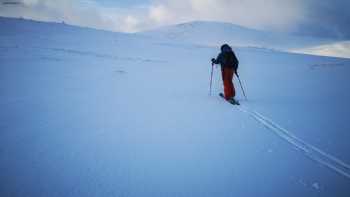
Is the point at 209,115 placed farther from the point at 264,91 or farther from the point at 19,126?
the point at 264,91

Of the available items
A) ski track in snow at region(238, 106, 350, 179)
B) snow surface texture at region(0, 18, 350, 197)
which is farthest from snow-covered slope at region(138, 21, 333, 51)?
ski track in snow at region(238, 106, 350, 179)

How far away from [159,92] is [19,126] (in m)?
4.82

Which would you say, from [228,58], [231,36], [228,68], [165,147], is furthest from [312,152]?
[231,36]

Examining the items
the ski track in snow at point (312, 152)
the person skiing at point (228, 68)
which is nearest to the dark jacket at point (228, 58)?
the person skiing at point (228, 68)

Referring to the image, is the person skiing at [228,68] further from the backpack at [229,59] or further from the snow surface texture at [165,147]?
the snow surface texture at [165,147]

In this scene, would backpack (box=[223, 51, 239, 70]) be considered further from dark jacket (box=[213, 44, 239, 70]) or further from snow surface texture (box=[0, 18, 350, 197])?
snow surface texture (box=[0, 18, 350, 197])

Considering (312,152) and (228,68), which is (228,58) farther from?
(312,152)

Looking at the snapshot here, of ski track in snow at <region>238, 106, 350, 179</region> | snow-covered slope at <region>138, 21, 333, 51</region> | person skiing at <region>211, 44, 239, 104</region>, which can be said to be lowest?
ski track in snow at <region>238, 106, 350, 179</region>

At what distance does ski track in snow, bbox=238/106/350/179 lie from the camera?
3329 millimetres

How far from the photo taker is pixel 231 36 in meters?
147

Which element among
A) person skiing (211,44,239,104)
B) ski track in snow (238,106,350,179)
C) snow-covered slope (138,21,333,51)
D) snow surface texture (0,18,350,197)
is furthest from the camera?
snow-covered slope (138,21,333,51)

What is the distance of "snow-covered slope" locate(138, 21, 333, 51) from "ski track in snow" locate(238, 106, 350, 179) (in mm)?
128433

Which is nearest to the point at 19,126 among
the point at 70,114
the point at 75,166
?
the point at 70,114

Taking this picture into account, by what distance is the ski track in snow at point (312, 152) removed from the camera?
10.9 ft
